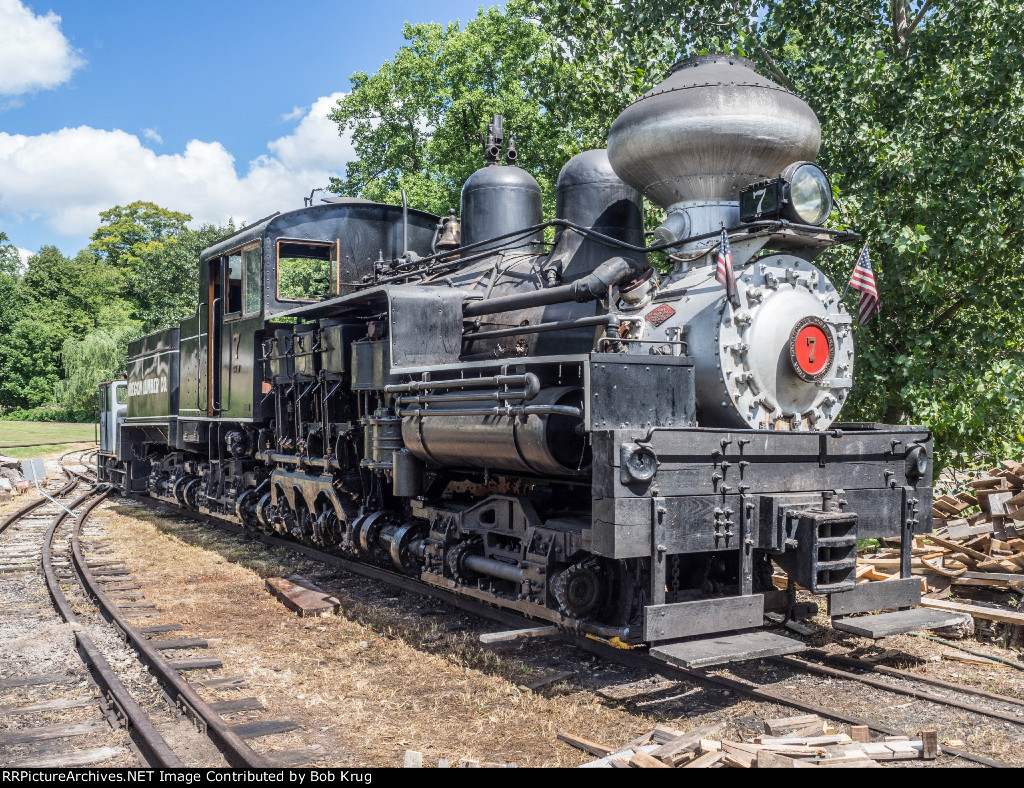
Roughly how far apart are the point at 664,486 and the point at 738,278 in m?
1.41

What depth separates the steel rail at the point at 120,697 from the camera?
156 inches

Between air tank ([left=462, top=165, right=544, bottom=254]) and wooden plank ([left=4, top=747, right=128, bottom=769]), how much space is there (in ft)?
Answer: 16.2

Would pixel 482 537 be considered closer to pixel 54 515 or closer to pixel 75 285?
pixel 54 515

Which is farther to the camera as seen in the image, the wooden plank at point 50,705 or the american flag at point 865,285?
the american flag at point 865,285

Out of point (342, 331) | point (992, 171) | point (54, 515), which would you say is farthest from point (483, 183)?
point (54, 515)

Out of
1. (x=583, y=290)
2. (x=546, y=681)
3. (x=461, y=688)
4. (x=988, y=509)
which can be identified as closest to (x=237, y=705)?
(x=461, y=688)

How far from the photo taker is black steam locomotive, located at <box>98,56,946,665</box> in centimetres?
483

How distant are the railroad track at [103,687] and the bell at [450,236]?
4.23m

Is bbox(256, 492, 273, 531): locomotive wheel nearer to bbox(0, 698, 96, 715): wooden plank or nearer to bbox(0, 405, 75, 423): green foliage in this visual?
bbox(0, 698, 96, 715): wooden plank

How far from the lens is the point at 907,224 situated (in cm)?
947

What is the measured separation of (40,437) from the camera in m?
34.5

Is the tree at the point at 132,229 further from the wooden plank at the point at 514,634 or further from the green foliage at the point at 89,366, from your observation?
the wooden plank at the point at 514,634

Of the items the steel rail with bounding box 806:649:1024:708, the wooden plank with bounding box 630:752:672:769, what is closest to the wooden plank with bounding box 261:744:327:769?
the wooden plank with bounding box 630:752:672:769

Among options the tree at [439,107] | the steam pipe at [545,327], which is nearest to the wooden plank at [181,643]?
the steam pipe at [545,327]
